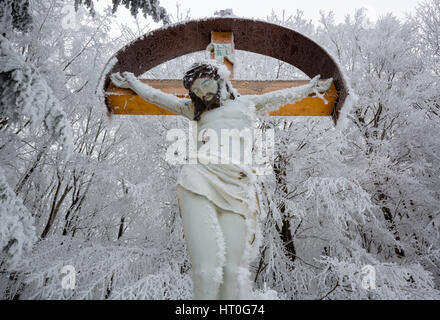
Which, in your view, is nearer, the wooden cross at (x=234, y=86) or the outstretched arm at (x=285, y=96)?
the outstretched arm at (x=285, y=96)

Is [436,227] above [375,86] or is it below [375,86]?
below

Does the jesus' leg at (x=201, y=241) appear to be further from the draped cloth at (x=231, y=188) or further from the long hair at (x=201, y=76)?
the long hair at (x=201, y=76)

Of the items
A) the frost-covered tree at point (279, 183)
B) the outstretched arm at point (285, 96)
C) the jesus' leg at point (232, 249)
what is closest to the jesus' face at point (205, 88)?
the outstretched arm at point (285, 96)

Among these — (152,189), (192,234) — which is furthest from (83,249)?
(192,234)

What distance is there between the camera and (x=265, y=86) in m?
2.53

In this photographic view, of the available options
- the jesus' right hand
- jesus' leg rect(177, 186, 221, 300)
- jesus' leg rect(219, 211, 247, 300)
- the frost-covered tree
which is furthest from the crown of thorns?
the frost-covered tree

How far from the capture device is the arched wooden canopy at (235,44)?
101 inches

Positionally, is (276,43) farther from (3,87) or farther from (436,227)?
(436,227)

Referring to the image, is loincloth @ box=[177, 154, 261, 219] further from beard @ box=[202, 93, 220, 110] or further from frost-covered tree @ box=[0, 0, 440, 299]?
frost-covered tree @ box=[0, 0, 440, 299]

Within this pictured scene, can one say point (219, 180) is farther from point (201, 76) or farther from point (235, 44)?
point (235, 44)

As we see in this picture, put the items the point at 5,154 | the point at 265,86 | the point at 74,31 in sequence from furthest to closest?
the point at 74,31 → the point at 5,154 → the point at 265,86

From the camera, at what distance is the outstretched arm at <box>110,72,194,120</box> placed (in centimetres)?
223

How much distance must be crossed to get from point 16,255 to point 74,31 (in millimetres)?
5653

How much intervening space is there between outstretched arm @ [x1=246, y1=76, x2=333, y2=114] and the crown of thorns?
13.1 inches
